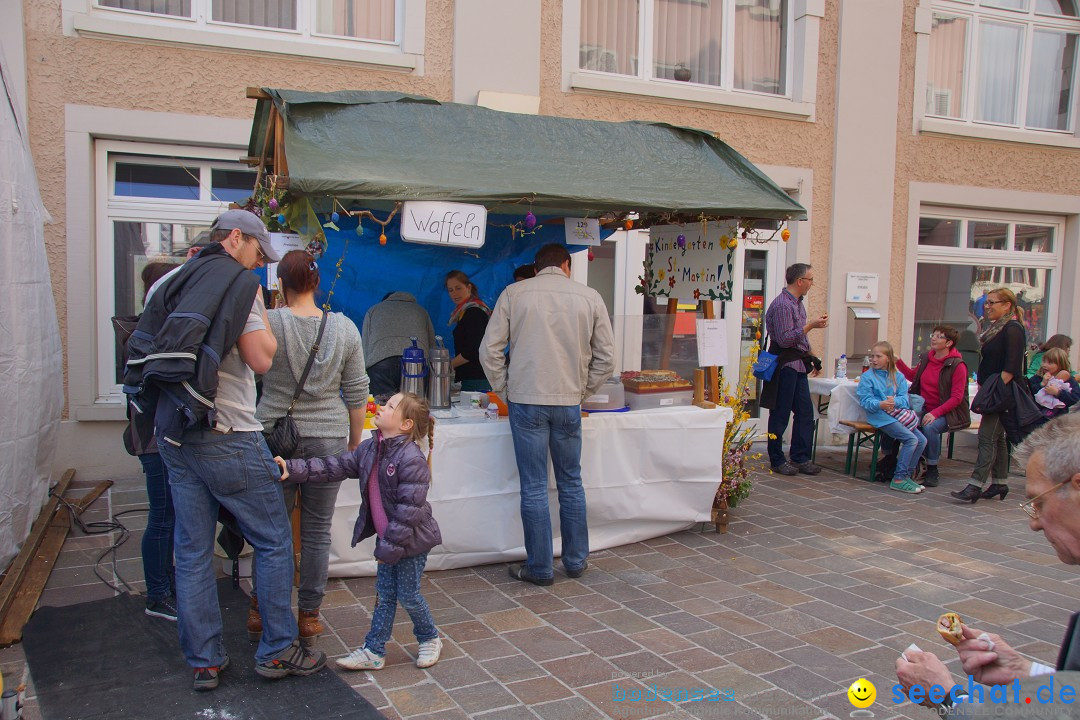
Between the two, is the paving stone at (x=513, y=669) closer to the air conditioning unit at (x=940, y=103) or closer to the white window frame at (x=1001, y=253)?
the white window frame at (x=1001, y=253)

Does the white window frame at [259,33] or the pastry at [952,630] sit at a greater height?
the white window frame at [259,33]

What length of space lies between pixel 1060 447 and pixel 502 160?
3.55 metres

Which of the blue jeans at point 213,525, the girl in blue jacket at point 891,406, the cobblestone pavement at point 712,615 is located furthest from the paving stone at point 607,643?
the girl in blue jacket at point 891,406

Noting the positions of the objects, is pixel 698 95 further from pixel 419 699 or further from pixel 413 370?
pixel 419 699

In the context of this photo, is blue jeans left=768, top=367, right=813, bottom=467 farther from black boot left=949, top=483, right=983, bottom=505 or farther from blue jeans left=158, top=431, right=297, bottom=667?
blue jeans left=158, top=431, right=297, bottom=667

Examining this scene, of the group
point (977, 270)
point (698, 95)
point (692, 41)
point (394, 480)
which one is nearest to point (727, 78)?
point (692, 41)

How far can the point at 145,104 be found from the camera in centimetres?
635

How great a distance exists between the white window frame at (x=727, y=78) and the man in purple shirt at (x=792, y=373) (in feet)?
6.59

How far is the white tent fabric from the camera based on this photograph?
14.3 feet

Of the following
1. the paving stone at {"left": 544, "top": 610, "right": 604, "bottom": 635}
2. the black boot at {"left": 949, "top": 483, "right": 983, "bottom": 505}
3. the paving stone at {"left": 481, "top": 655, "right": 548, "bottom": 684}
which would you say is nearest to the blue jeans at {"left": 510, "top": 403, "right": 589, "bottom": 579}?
the paving stone at {"left": 544, "top": 610, "right": 604, "bottom": 635}

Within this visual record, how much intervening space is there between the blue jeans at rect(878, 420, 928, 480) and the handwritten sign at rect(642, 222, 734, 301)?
2.30 metres

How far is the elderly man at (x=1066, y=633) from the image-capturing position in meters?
1.75

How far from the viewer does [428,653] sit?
3441 mm

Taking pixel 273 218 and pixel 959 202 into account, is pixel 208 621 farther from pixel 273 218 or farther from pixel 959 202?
pixel 959 202
